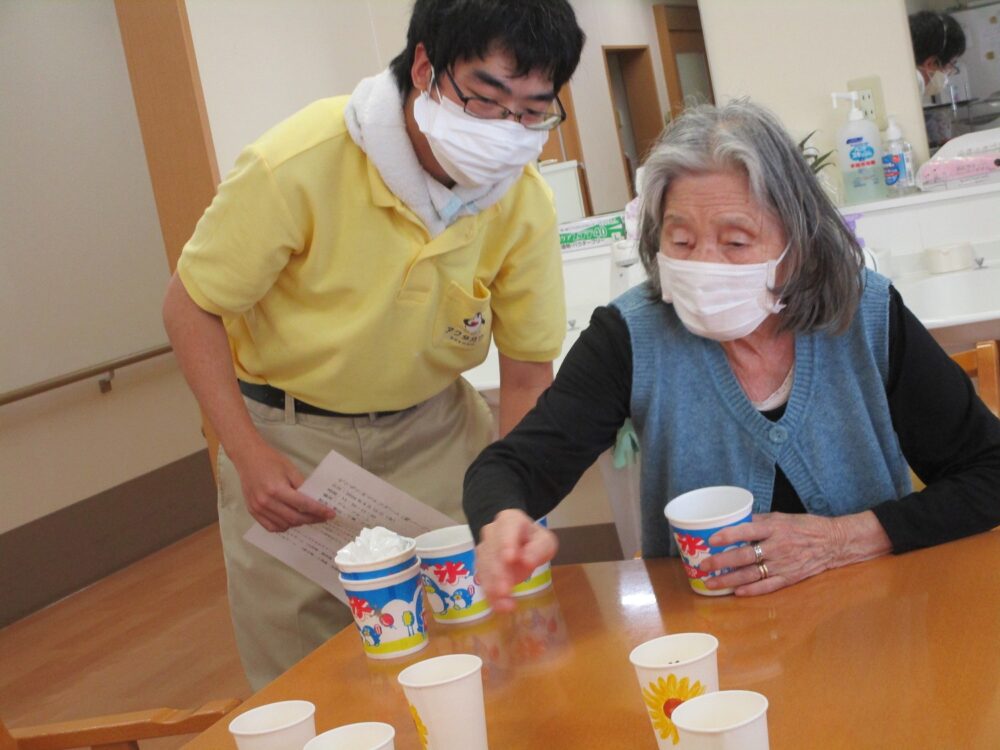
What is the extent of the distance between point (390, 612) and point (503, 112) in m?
0.68

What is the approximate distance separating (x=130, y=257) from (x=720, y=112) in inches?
180

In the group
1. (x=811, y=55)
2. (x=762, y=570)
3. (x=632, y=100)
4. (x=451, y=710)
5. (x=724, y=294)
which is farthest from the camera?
(x=632, y=100)

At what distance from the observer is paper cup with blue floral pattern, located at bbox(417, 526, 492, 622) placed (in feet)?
4.52

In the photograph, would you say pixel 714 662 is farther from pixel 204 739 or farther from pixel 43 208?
pixel 43 208

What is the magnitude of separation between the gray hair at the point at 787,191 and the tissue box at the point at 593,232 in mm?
1727

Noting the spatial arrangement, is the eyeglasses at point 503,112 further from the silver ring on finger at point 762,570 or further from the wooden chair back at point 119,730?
the wooden chair back at point 119,730

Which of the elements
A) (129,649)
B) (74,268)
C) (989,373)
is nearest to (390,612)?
(989,373)

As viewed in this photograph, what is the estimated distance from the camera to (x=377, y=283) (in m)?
1.66

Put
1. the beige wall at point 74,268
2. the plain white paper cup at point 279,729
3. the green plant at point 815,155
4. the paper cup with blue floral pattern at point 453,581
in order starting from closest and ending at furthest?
the plain white paper cup at point 279,729, the paper cup with blue floral pattern at point 453,581, the green plant at point 815,155, the beige wall at point 74,268

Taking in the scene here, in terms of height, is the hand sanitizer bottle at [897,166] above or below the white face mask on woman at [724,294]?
above

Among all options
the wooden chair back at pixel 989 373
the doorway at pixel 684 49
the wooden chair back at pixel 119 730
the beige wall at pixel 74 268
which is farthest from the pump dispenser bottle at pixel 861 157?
the beige wall at pixel 74 268

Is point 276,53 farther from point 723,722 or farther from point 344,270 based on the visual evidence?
point 723,722

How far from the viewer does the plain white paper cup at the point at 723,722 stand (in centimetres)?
80

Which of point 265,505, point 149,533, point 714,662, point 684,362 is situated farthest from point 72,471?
point 714,662
